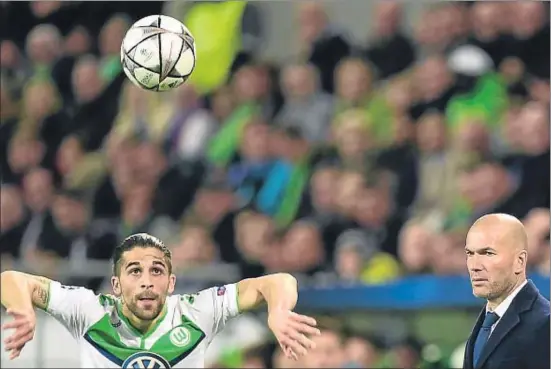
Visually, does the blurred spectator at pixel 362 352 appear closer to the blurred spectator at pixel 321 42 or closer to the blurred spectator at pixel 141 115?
the blurred spectator at pixel 321 42

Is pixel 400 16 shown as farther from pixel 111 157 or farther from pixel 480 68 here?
pixel 111 157

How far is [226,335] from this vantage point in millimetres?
11453

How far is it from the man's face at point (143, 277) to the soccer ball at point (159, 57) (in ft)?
6.15

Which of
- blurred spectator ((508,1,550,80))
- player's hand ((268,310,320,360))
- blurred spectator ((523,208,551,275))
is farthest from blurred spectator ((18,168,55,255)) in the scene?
player's hand ((268,310,320,360))

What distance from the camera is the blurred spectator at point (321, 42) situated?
533 inches

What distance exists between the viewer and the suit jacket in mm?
7156

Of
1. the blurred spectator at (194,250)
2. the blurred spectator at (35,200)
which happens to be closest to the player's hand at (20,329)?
the blurred spectator at (194,250)

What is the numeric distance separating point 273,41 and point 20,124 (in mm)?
3177

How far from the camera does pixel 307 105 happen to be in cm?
1347

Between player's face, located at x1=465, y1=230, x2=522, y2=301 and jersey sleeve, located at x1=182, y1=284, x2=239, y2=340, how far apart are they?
1.38 meters

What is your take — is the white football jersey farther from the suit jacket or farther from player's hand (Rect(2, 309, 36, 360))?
the suit jacket

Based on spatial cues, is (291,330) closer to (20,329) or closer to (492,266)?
(492,266)

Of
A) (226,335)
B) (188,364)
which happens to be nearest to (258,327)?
(226,335)

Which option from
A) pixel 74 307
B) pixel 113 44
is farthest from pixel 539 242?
pixel 113 44
